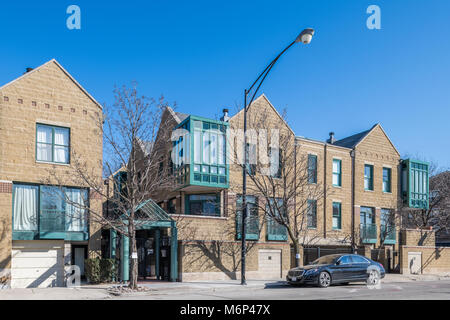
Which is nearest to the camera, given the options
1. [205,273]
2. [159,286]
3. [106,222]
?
[106,222]

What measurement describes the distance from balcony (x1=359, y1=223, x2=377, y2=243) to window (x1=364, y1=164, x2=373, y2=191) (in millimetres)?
2653

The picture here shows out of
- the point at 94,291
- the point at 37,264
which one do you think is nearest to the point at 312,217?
the point at 94,291

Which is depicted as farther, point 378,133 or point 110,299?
point 378,133

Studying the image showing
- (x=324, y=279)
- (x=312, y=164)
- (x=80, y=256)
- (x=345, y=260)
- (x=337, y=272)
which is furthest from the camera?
(x=312, y=164)

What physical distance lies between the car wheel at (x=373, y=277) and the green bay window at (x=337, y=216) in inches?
366

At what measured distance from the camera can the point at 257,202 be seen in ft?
87.9

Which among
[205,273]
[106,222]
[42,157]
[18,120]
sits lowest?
[205,273]

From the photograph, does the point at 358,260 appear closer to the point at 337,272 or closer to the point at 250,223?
the point at 337,272

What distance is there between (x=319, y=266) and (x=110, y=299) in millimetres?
8624

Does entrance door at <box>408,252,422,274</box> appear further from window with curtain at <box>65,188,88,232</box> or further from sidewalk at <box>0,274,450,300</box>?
window with curtain at <box>65,188,88,232</box>

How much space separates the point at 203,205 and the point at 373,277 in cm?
985

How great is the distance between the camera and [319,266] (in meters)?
19.7
